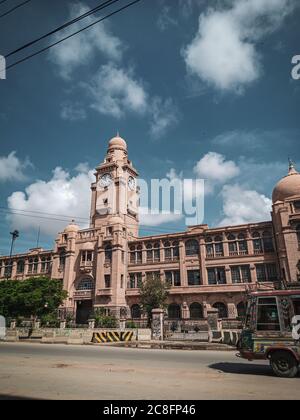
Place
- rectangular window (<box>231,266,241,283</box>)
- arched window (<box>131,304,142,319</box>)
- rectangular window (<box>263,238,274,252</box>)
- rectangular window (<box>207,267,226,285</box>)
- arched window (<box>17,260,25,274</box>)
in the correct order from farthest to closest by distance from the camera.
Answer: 1. arched window (<box>17,260,25,274</box>)
2. arched window (<box>131,304,142,319</box>)
3. rectangular window (<box>207,267,226,285</box>)
4. rectangular window (<box>231,266,241,283</box>)
5. rectangular window (<box>263,238,274,252</box>)

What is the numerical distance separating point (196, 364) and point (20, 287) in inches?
1178

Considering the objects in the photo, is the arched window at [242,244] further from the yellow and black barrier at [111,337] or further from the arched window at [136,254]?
the yellow and black barrier at [111,337]

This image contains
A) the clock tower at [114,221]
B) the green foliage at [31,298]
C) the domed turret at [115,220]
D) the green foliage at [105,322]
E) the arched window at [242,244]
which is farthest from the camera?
the domed turret at [115,220]

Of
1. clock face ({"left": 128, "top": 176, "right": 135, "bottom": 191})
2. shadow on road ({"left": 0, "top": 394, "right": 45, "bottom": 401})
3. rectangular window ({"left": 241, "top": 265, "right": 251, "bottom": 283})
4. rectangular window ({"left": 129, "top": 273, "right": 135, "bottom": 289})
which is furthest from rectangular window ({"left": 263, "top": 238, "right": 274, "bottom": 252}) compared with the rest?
shadow on road ({"left": 0, "top": 394, "right": 45, "bottom": 401})

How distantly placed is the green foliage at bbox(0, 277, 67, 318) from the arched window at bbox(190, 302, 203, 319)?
15942mm

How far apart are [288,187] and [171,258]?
1701 cm

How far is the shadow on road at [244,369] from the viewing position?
9300 mm

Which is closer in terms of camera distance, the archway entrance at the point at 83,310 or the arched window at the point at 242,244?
the arched window at the point at 242,244

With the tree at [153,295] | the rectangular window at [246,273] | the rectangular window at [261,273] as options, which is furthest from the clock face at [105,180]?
the rectangular window at [261,273]

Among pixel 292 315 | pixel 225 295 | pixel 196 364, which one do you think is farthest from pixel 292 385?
pixel 225 295

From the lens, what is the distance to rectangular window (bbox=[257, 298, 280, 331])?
9.14 meters

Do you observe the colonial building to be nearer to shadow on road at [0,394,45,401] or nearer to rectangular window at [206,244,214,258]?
rectangular window at [206,244,214,258]
